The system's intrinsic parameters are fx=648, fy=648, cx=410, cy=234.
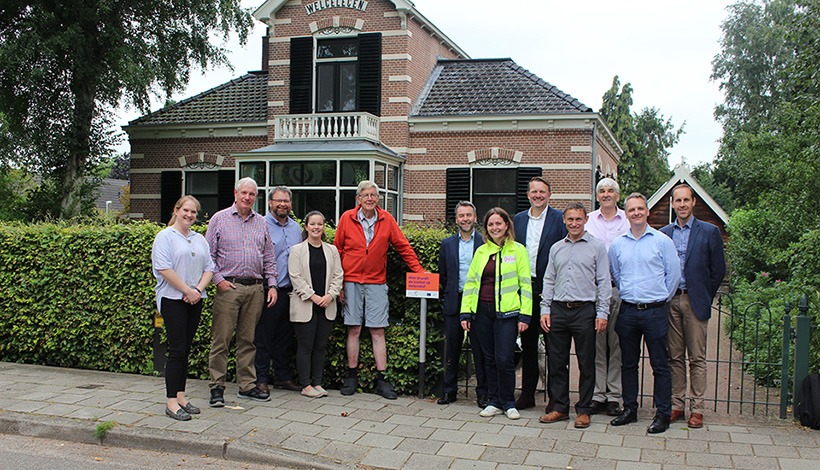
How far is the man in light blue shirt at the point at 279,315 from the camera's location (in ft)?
21.1

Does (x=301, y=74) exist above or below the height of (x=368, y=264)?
above

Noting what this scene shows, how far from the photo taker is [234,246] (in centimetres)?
597

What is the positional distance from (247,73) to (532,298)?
54.5 feet

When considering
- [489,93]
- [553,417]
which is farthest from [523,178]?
[553,417]

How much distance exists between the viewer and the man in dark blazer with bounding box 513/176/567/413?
5.98 metres

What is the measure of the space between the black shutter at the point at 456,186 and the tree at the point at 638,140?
2761 cm

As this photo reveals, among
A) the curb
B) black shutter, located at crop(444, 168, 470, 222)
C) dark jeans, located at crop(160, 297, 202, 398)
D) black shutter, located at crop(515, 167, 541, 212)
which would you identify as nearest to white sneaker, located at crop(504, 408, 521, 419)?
the curb

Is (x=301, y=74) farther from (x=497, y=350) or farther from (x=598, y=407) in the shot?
(x=598, y=407)

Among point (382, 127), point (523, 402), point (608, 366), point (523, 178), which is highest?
point (382, 127)

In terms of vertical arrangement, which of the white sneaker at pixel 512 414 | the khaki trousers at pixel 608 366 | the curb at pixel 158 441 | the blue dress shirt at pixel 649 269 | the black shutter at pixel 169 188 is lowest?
the curb at pixel 158 441

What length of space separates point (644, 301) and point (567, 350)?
0.80 metres

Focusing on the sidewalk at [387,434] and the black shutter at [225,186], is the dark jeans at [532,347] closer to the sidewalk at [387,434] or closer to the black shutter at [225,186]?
the sidewalk at [387,434]

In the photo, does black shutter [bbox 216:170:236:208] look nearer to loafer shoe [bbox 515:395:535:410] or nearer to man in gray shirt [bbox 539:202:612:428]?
loafer shoe [bbox 515:395:535:410]

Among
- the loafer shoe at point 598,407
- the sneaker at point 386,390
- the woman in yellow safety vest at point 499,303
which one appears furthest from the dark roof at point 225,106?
the loafer shoe at point 598,407
